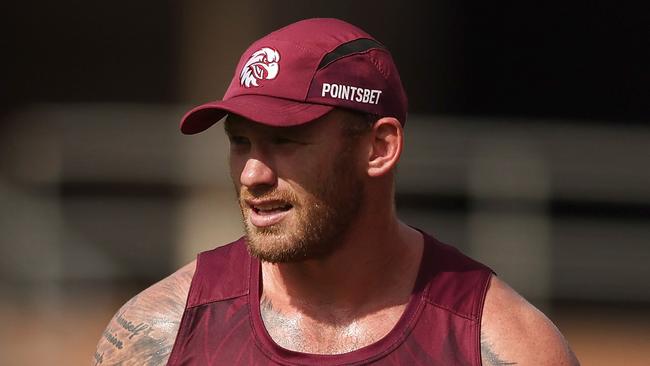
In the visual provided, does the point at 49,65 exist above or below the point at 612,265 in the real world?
above

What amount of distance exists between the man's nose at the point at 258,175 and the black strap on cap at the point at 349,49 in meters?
0.34

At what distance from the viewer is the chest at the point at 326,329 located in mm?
4055

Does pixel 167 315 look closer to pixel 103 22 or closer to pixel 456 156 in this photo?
pixel 456 156

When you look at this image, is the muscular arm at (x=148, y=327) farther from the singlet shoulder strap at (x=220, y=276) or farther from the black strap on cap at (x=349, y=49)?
the black strap on cap at (x=349, y=49)

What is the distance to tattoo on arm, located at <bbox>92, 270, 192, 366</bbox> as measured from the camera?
409 centimetres

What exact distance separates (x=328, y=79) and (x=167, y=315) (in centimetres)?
88

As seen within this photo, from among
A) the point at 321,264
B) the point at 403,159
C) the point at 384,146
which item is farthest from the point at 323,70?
the point at 403,159

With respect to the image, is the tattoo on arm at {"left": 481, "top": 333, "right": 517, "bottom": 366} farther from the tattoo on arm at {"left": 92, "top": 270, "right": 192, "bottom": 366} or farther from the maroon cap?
the tattoo on arm at {"left": 92, "top": 270, "right": 192, "bottom": 366}

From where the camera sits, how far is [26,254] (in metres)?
8.74

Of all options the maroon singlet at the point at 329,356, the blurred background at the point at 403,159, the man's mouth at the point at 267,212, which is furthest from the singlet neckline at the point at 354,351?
the blurred background at the point at 403,159

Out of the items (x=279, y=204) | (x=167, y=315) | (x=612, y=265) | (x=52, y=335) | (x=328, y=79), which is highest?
(x=328, y=79)

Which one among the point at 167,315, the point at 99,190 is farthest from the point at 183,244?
the point at 167,315

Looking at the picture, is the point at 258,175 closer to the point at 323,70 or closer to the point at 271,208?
the point at 271,208

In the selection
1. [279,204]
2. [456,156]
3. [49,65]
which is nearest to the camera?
[279,204]
